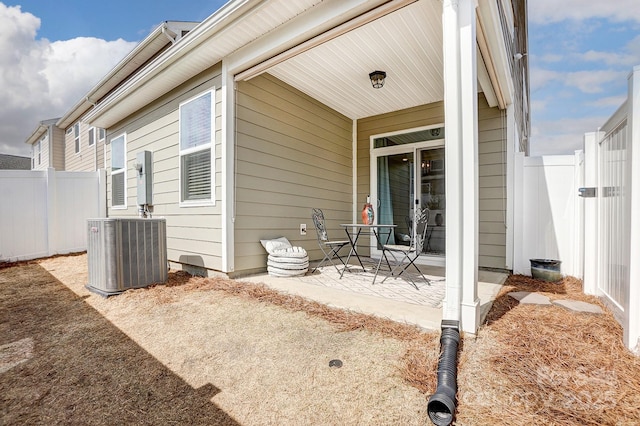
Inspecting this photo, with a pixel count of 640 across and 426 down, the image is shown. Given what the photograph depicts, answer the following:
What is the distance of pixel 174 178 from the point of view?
4.64m

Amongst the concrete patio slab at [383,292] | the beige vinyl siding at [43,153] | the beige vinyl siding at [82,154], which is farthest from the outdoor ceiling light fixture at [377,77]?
the beige vinyl siding at [43,153]

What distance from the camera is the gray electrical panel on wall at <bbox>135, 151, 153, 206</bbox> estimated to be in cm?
510

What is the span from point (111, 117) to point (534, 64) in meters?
15.2

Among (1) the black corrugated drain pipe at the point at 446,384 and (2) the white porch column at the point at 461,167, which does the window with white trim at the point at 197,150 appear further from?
(1) the black corrugated drain pipe at the point at 446,384

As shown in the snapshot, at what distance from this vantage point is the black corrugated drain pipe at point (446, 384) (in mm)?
1319

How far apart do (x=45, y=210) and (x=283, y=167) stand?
198 inches

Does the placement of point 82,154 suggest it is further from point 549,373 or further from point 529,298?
point 549,373

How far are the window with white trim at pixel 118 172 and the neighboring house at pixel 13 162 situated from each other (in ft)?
55.3

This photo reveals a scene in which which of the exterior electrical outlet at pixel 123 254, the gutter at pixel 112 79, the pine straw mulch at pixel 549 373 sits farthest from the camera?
the gutter at pixel 112 79

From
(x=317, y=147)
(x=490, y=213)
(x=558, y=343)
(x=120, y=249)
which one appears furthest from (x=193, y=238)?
(x=490, y=213)

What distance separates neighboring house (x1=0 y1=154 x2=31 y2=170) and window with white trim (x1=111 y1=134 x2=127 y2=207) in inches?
663

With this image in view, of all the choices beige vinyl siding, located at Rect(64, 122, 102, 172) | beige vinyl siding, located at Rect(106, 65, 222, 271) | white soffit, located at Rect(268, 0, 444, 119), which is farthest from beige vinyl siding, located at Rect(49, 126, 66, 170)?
white soffit, located at Rect(268, 0, 444, 119)

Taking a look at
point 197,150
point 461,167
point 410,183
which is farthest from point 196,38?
point 410,183

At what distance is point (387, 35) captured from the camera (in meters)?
3.23
